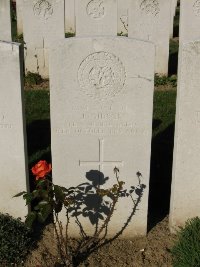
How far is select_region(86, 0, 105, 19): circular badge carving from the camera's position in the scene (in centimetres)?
876

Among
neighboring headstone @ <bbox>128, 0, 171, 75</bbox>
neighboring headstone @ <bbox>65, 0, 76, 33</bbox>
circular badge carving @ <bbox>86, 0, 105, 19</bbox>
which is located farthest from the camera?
neighboring headstone @ <bbox>65, 0, 76, 33</bbox>

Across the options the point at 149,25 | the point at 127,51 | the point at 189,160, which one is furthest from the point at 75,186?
the point at 149,25

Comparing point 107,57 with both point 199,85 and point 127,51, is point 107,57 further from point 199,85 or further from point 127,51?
point 199,85

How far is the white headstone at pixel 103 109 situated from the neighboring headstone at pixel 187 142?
0.88 ft

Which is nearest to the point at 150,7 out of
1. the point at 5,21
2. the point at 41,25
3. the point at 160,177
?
the point at 41,25

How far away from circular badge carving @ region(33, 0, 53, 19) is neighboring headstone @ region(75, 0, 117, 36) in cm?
56

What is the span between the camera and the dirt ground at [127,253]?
4078mm

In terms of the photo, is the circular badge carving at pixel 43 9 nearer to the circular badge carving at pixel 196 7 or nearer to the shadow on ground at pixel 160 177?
the circular badge carving at pixel 196 7

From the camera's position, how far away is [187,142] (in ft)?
13.6

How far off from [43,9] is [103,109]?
5573 mm

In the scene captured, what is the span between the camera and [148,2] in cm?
882

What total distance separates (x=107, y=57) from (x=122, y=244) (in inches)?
70.3

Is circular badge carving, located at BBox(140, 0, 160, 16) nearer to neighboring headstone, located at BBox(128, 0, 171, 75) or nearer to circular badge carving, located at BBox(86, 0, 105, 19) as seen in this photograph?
neighboring headstone, located at BBox(128, 0, 171, 75)

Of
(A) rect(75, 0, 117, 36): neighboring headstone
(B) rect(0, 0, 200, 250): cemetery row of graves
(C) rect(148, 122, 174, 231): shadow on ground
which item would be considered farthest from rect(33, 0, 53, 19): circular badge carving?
(B) rect(0, 0, 200, 250): cemetery row of graves
